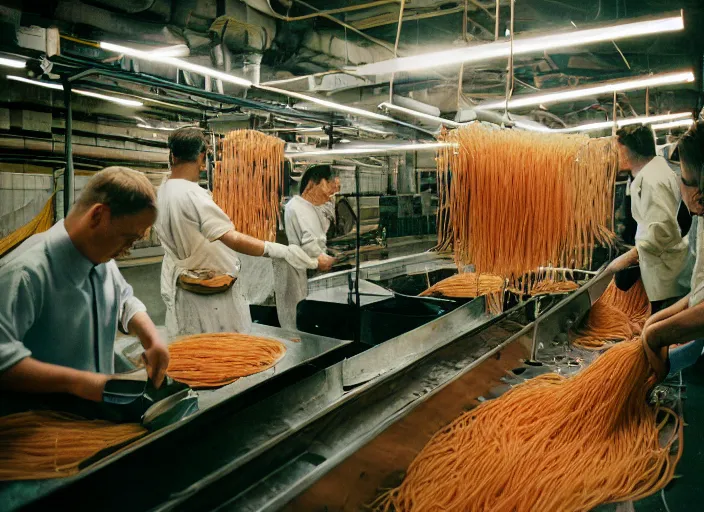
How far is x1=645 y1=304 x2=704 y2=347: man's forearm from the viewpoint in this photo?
1917 millimetres

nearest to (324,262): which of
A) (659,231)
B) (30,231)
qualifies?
(30,231)

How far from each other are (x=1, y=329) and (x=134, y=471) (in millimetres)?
660

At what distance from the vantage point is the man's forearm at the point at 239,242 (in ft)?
10.1

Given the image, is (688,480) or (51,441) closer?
(51,441)

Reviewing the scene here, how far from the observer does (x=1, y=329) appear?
1.53 meters

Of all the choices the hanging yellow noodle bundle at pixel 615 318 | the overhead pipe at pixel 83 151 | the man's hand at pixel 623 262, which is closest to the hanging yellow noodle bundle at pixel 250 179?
the overhead pipe at pixel 83 151

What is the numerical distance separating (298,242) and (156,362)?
9.69 ft

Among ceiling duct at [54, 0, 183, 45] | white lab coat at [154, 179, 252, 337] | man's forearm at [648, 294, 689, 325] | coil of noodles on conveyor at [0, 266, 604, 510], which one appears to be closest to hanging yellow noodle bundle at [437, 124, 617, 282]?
coil of noodles on conveyor at [0, 266, 604, 510]

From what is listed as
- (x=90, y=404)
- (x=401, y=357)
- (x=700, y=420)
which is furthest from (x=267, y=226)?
(x=700, y=420)

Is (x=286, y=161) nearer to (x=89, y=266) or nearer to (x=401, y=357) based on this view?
(x=401, y=357)

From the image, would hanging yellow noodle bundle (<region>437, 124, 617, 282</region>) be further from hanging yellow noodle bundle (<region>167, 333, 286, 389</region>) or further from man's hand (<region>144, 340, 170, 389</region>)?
man's hand (<region>144, 340, 170, 389</region>)

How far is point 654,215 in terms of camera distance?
358 centimetres

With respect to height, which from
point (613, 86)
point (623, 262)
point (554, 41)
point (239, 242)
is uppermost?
point (613, 86)

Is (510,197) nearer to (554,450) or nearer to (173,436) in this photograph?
(554,450)
